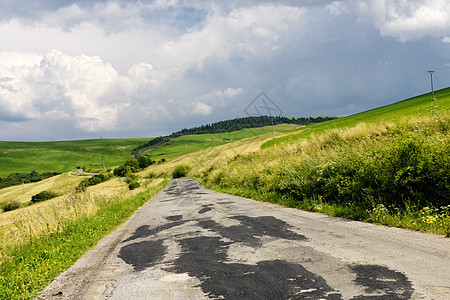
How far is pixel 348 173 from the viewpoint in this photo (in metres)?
11.9

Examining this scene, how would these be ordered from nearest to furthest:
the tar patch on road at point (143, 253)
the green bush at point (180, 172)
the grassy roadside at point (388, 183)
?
the tar patch on road at point (143, 253) < the grassy roadside at point (388, 183) < the green bush at point (180, 172)

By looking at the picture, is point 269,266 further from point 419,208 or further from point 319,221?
point 419,208

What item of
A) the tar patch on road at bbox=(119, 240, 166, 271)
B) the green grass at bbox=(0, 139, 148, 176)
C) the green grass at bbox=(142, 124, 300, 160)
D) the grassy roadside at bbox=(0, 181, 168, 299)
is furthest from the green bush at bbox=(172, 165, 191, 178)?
the green grass at bbox=(0, 139, 148, 176)

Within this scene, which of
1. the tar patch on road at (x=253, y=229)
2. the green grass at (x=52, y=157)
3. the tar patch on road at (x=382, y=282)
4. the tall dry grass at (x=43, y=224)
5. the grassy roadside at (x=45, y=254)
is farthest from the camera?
the green grass at (x=52, y=157)

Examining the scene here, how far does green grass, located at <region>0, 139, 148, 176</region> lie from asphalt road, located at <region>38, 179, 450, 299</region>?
6001 inches

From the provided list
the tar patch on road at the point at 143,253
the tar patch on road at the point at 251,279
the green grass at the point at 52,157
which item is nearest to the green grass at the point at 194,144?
the green grass at the point at 52,157

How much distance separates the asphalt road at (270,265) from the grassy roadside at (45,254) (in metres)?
0.36

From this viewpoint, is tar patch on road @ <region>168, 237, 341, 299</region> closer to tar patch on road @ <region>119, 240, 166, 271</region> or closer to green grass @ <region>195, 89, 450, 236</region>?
tar patch on road @ <region>119, 240, 166, 271</region>

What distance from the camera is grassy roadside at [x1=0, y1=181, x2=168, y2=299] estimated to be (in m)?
5.85

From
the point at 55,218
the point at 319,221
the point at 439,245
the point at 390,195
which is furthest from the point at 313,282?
the point at 55,218

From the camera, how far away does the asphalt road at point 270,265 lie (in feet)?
14.0

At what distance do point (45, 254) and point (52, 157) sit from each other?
19017 cm

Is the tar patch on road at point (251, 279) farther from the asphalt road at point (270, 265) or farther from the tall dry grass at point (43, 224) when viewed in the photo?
the tall dry grass at point (43, 224)

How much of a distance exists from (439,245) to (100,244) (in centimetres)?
853
